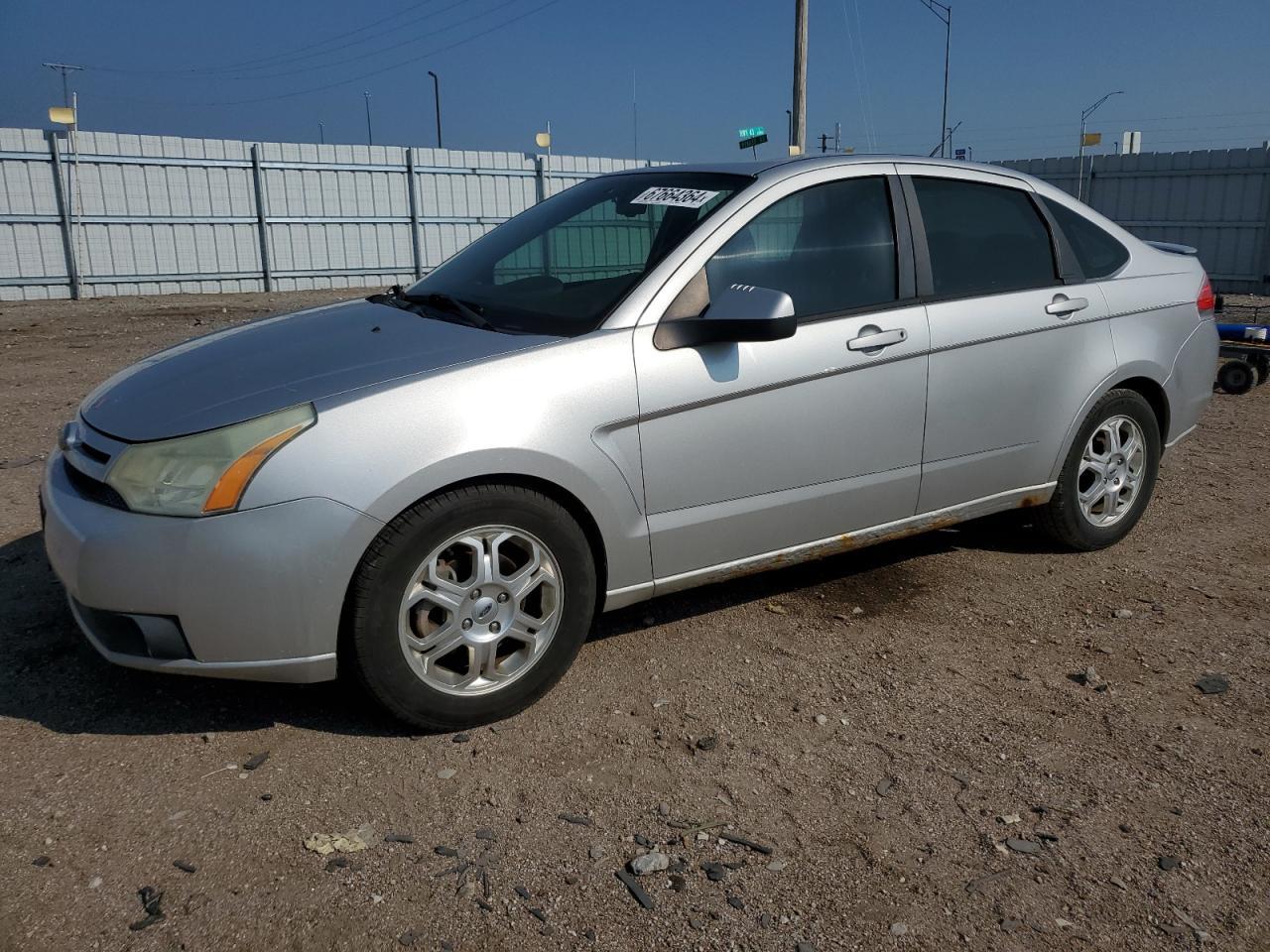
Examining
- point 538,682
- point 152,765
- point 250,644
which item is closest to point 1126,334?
point 538,682

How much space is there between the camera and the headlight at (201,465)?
2.79 m

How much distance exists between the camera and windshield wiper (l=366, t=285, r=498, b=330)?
359 centimetres

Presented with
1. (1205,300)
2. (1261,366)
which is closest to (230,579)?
(1205,300)

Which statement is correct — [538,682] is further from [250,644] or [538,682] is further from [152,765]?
[152,765]

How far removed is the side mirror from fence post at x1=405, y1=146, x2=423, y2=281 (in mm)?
17423

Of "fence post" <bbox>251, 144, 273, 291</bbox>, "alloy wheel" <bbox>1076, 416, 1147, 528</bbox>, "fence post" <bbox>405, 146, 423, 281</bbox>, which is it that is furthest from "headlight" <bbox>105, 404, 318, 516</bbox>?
"fence post" <bbox>405, 146, 423, 281</bbox>

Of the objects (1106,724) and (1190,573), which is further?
(1190,573)

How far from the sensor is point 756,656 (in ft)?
12.3

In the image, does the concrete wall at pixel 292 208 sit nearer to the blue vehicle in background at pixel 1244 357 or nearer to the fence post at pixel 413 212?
the fence post at pixel 413 212

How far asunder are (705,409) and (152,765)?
1944 mm

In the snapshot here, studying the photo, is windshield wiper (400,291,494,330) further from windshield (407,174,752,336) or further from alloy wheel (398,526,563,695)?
alloy wheel (398,526,563,695)

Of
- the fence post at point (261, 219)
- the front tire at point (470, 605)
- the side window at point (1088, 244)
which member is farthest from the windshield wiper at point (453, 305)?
the fence post at point (261, 219)

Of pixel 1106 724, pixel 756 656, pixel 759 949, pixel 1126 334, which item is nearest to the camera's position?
pixel 759 949

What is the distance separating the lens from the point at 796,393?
11.8ft
